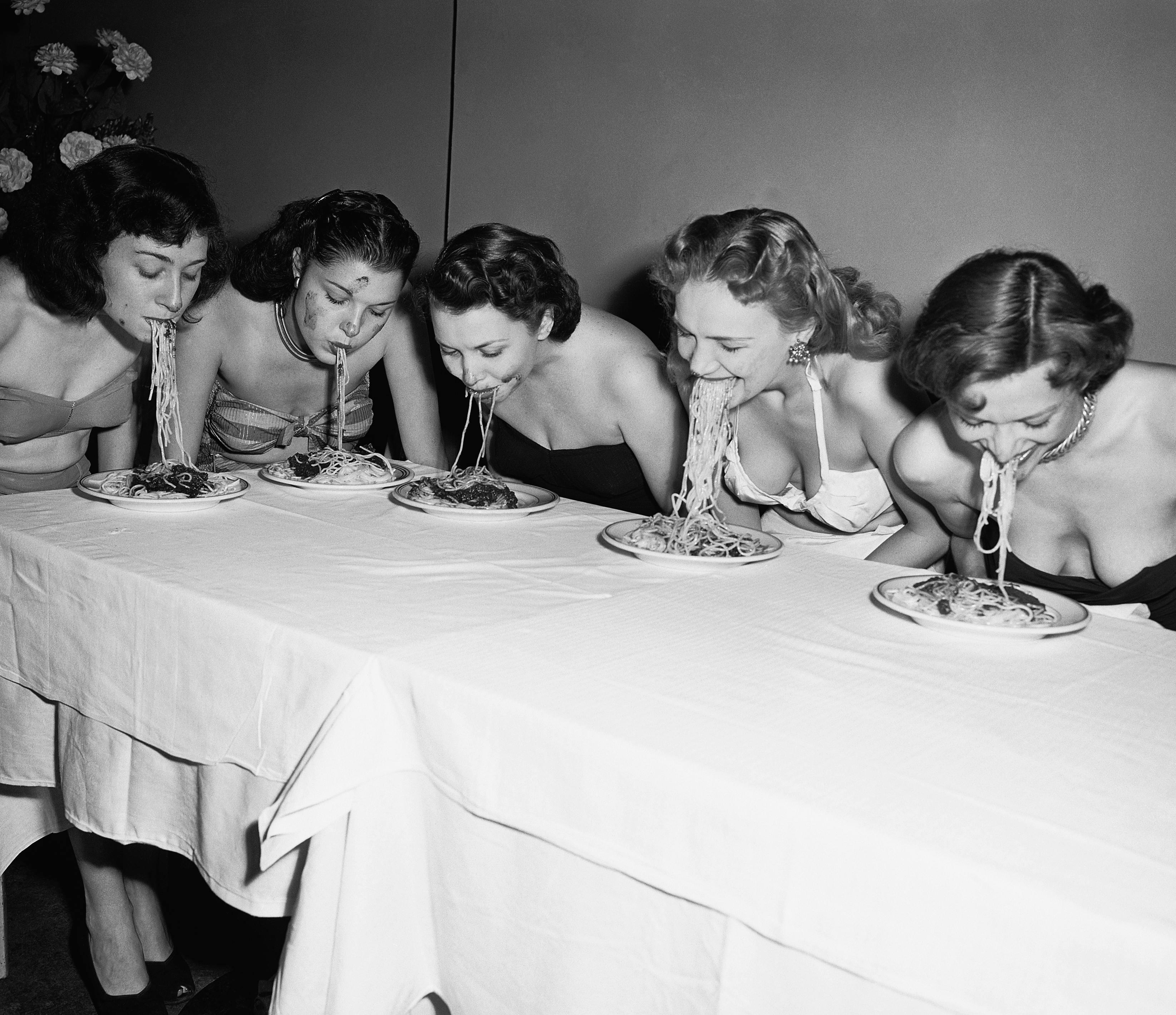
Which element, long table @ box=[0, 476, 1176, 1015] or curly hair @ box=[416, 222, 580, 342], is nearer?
long table @ box=[0, 476, 1176, 1015]

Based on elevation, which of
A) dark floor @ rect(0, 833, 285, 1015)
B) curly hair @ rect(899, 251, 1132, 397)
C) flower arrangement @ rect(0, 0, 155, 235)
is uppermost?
flower arrangement @ rect(0, 0, 155, 235)

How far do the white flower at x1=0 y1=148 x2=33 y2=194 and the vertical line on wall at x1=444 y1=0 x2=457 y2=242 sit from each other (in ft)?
5.36

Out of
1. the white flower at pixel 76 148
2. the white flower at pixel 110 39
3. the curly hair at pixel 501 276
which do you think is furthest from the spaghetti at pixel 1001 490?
the white flower at pixel 110 39

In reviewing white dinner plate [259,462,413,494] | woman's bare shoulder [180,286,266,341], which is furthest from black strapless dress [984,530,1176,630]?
woman's bare shoulder [180,286,266,341]

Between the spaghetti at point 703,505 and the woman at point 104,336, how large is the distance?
133 centimetres

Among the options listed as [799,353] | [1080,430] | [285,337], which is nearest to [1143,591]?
[1080,430]

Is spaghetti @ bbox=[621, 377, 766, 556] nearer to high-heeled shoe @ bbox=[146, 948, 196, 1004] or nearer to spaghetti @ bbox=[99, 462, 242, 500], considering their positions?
spaghetti @ bbox=[99, 462, 242, 500]

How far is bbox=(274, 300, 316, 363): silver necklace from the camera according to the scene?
3.32 metres

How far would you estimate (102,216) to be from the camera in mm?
2623

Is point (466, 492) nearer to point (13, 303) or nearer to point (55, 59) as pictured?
point (13, 303)

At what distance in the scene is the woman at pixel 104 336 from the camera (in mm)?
2316

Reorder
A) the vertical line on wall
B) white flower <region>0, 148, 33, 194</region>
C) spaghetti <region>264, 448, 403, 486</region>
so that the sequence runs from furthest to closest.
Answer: the vertical line on wall, white flower <region>0, 148, 33, 194</region>, spaghetti <region>264, 448, 403, 486</region>

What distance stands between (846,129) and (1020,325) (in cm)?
195

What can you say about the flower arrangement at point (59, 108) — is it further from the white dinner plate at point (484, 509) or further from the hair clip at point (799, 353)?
the hair clip at point (799, 353)
